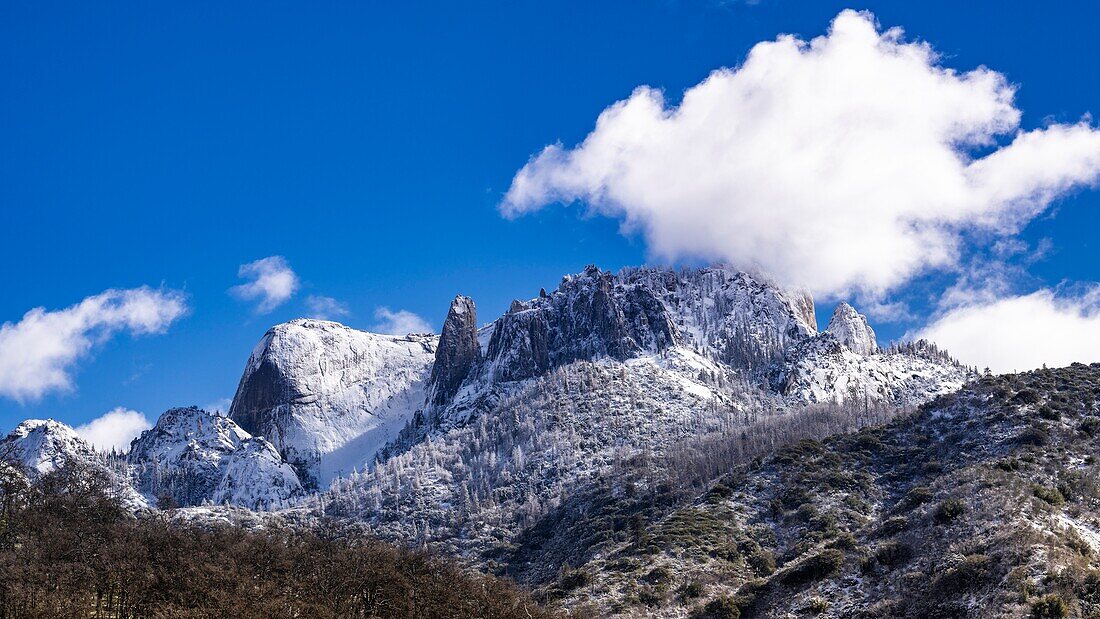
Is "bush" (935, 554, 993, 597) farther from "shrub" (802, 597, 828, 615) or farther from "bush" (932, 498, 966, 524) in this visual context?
"bush" (932, 498, 966, 524)

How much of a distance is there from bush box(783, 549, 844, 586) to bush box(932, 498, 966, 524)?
11.3m

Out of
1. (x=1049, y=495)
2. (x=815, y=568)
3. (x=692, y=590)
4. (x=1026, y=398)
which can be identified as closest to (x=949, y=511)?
(x=1049, y=495)

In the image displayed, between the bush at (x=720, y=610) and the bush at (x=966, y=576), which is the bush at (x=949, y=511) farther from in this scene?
the bush at (x=720, y=610)

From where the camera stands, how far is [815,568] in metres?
88.9

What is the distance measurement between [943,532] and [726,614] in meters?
23.0

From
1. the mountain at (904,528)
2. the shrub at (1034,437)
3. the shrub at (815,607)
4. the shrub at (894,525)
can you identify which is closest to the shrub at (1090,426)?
the mountain at (904,528)

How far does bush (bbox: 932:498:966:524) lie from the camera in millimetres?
92000

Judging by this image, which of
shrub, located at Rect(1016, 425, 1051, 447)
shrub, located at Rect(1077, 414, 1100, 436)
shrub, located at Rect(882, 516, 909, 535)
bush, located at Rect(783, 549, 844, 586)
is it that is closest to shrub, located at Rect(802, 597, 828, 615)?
bush, located at Rect(783, 549, 844, 586)

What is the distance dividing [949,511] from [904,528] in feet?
16.2

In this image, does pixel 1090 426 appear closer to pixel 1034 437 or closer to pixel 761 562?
pixel 1034 437

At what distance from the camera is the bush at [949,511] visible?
92000 mm

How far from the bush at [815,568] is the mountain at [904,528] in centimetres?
14

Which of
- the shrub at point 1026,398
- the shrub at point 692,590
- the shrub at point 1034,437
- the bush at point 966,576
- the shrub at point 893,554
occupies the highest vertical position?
the shrub at point 1026,398

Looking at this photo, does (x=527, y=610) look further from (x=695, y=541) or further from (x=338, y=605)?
(x=695, y=541)
